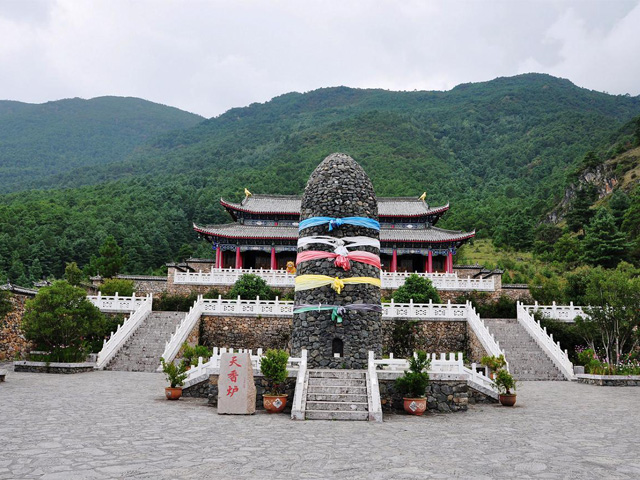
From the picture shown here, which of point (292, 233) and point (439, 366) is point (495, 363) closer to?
point (439, 366)

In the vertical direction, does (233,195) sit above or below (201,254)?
above

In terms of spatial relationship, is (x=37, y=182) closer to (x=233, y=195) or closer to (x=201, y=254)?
(x=233, y=195)

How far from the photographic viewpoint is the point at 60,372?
56.7 ft

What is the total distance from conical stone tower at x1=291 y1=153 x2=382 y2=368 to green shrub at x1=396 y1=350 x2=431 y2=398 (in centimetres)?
211

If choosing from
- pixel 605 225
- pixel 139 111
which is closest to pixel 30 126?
pixel 139 111

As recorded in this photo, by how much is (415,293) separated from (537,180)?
2792 inches

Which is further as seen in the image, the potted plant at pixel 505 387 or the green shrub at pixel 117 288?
the green shrub at pixel 117 288

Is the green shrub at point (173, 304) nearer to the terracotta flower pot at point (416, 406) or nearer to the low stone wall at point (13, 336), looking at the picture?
the low stone wall at point (13, 336)

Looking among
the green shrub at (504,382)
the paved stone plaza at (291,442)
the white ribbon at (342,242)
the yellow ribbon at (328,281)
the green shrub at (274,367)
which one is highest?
the white ribbon at (342,242)

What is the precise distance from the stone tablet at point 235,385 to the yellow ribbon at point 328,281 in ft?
12.2

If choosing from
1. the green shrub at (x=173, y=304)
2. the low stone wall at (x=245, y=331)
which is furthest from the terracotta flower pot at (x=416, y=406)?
the green shrub at (x=173, y=304)

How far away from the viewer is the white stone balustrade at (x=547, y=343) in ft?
61.9

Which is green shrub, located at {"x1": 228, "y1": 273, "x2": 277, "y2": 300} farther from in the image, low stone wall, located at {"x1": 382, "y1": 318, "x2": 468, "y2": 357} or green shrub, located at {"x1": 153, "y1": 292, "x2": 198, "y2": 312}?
low stone wall, located at {"x1": 382, "y1": 318, "x2": 468, "y2": 357}

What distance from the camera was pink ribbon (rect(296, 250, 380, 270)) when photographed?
14.3 m
